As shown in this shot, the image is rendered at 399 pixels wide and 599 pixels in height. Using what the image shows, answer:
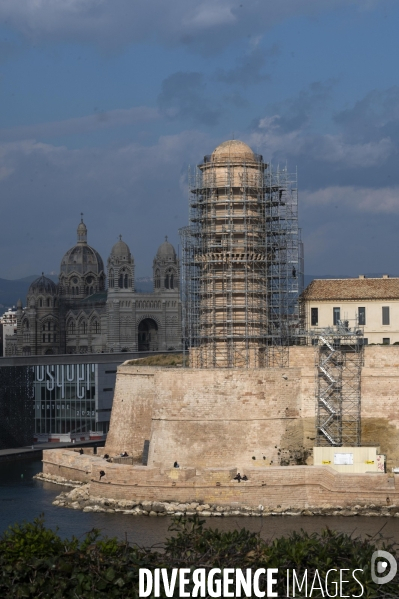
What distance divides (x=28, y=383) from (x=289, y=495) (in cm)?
2444

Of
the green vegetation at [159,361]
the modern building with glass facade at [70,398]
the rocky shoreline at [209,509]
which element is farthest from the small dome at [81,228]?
the rocky shoreline at [209,509]

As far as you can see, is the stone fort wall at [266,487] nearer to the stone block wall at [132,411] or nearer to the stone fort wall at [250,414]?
the stone fort wall at [250,414]

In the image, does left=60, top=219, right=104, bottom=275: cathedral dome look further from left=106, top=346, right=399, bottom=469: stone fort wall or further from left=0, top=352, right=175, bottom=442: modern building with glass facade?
left=106, top=346, right=399, bottom=469: stone fort wall

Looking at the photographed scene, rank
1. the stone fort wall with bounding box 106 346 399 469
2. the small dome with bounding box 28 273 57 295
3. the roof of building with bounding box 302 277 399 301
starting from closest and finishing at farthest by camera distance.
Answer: the stone fort wall with bounding box 106 346 399 469
the roof of building with bounding box 302 277 399 301
the small dome with bounding box 28 273 57 295

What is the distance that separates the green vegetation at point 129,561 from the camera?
1866 centimetres

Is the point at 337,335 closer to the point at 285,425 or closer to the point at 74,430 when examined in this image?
the point at 285,425

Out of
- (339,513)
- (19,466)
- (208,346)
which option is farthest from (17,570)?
(19,466)

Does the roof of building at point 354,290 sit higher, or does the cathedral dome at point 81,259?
the cathedral dome at point 81,259

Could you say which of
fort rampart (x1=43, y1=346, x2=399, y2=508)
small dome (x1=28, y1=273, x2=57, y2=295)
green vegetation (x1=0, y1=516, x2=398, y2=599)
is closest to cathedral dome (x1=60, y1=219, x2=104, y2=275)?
small dome (x1=28, y1=273, x2=57, y2=295)

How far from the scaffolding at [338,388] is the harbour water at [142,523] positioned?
517 centimetres

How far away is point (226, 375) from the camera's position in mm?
39250

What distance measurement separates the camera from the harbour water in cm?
3203

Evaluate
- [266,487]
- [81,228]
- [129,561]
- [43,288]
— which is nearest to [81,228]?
[81,228]

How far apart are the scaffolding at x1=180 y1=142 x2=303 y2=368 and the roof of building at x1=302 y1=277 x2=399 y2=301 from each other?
2.57m
